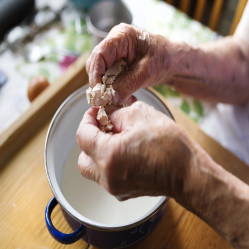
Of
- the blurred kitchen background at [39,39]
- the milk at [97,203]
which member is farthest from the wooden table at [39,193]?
the blurred kitchen background at [39,39]

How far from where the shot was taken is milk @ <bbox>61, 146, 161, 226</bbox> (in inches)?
18.0

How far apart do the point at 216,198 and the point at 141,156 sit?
11 centimetres

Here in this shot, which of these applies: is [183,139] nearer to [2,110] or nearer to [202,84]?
[202,84]

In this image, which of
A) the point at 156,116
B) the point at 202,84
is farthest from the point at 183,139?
the point at 202,84

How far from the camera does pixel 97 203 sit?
0.48 meters

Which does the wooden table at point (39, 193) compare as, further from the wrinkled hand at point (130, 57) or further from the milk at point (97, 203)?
the wrinkled hand at point (130, 57)

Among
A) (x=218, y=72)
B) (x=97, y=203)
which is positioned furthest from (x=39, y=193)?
(x=218, y=72)

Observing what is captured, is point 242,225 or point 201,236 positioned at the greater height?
point 242,225

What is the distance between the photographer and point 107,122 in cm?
39

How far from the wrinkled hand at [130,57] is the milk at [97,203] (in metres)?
0.18

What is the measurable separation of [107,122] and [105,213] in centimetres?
17

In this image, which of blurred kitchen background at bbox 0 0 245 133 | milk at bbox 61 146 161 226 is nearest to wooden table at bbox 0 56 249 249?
milk at bbox 61 146 161 226

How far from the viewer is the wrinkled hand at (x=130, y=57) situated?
42cm

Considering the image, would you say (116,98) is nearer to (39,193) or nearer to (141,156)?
(141,156)
